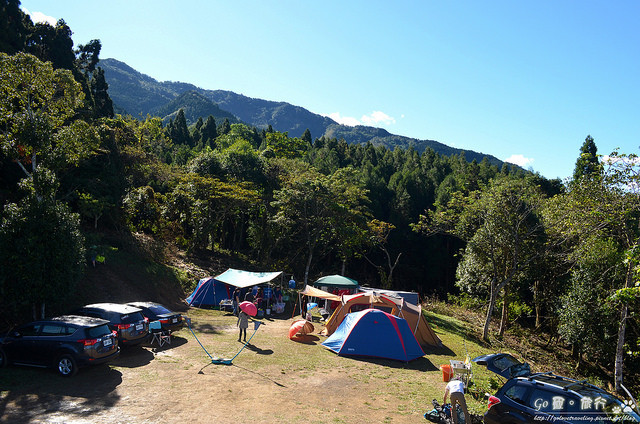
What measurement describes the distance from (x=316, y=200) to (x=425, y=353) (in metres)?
14.6

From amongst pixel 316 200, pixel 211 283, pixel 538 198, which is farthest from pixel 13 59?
pixel 538 198

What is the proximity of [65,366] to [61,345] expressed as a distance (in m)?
0.51

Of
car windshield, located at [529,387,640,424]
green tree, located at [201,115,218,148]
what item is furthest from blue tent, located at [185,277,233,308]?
green tree, located at [201,115,218,148]

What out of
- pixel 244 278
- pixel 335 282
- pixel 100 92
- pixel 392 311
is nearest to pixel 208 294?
pixel 244 278

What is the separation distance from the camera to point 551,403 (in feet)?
20.4

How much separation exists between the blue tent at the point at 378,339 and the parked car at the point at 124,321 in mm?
6278

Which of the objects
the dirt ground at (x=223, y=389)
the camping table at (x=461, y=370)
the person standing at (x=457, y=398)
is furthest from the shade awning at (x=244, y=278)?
the person standing at (x=457, y=398)

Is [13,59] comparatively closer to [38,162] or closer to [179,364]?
[38,162]

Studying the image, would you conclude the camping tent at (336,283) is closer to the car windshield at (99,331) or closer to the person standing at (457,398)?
the car windshield at (99,331)

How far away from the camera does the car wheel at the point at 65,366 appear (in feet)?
29.6

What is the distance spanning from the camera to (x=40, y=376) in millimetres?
9039

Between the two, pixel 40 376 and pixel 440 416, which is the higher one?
pixel 440 416

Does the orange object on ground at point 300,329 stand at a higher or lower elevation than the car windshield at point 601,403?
lower

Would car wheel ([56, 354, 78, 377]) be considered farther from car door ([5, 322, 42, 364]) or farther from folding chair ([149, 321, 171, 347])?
folding chair ([149, 321, 171, 347])
